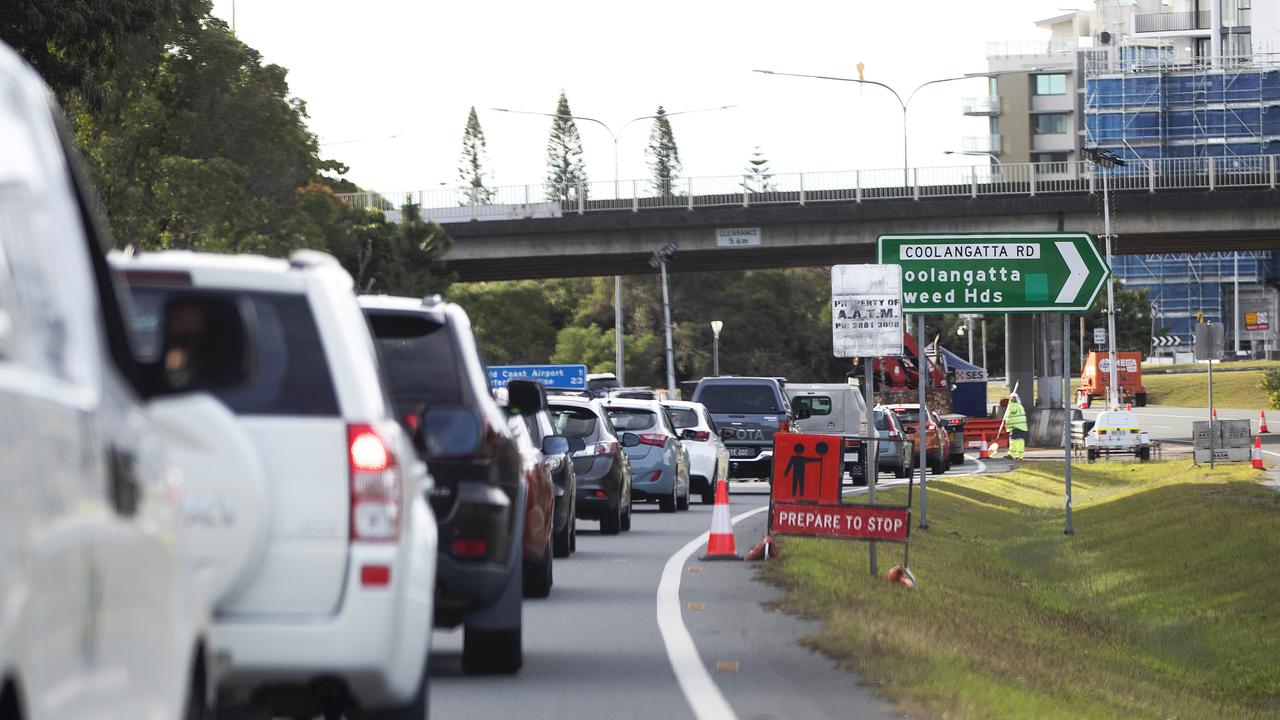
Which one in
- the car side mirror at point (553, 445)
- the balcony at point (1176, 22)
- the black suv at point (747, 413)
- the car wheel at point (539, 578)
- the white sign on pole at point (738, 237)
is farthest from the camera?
the balcony at point (1176, 22)

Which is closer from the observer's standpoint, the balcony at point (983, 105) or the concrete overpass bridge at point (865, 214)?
the concrete overpass bridge at point (865, 214)

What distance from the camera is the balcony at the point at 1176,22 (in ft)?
505

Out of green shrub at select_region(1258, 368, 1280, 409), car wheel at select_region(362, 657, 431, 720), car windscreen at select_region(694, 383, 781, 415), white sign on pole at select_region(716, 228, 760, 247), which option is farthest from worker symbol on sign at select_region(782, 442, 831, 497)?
green shrub at select_region(1258, 368, 1280, 409)

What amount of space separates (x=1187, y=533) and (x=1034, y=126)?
13800 cm

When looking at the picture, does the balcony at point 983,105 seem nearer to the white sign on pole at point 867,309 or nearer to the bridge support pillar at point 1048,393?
the bridge support pillar at point 1048,393

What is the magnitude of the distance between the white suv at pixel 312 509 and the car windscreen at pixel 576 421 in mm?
15901

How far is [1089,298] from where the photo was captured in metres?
24.1

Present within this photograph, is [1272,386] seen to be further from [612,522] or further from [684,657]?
[684,657]

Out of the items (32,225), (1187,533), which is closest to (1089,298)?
(1187,533)

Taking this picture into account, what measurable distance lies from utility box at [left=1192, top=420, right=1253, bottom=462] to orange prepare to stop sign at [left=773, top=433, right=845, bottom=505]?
80.5 ft

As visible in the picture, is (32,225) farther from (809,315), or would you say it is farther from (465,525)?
(809,315)

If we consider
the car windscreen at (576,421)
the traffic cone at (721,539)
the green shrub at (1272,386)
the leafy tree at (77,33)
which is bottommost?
the green shrub at (1272,386)

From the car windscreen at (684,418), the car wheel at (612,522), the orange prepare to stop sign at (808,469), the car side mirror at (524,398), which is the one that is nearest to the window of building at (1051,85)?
the car windscreen at (684,418)

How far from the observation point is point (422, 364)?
9.80 meters
